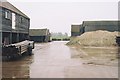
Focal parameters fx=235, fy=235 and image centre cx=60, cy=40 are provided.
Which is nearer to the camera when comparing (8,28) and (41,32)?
(8,28)

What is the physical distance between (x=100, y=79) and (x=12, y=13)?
64.5 ft

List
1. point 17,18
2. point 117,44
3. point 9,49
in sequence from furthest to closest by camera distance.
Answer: point 117,44, point 17,18, point 9,49

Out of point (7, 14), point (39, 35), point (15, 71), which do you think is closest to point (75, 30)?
point (39, 35)

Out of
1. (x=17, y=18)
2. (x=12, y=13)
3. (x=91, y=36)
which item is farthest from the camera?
(x=91, y=36)

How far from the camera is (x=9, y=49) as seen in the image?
19609 millimetres

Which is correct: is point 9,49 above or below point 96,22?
below

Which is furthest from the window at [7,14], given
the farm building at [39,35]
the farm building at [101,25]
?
the farm building at [39,35]

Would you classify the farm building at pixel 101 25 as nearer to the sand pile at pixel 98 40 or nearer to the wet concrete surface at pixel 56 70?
the sand pile at pixel 98 40

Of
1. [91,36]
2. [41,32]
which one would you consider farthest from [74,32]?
[91,36]

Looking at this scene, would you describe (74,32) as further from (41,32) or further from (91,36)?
(91,36)

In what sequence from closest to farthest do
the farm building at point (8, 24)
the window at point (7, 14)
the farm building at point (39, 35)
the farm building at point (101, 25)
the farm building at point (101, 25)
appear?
the farm building at point (8, 24)
the window at point (7, 14)
the farm building at point (101, 25)
the farm building at point (101, 25)
the farm building at point (39, 35)

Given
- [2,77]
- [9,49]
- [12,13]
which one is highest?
[12,13]

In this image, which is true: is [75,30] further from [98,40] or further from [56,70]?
[56,70]

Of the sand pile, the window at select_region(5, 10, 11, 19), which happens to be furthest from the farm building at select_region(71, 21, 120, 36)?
the window at select_region(5, 10, 11, 19)
